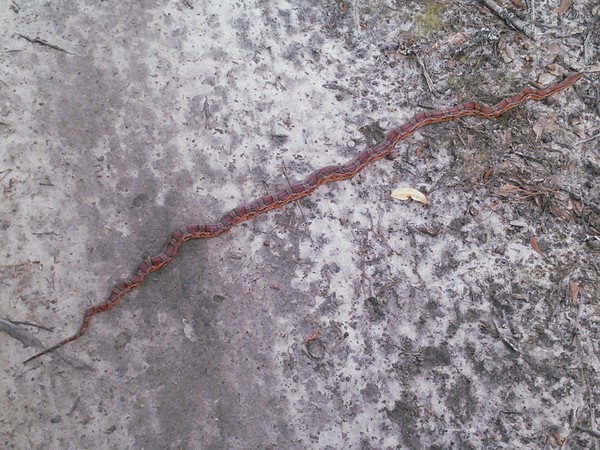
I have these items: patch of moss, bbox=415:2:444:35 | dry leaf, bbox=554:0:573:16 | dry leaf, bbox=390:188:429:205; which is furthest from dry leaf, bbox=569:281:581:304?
dry leaf, bbox=554:0:573:16

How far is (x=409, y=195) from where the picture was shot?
19.3ft

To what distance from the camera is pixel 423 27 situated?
6.65 meters

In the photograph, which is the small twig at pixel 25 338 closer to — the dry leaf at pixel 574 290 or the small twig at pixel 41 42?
the small twig at pixel 41 42

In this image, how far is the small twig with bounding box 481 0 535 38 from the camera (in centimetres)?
672

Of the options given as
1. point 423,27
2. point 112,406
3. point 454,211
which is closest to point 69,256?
point 112,406

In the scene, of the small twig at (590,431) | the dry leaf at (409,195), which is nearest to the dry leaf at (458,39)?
the dry leaf at (409,195)

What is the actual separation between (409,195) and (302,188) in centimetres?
122

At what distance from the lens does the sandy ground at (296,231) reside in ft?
16.3

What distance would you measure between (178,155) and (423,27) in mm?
3503

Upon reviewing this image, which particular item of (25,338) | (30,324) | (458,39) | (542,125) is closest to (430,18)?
(458,39)

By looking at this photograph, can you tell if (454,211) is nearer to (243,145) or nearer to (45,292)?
(243,145)

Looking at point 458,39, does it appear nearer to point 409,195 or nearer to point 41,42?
point 409,195

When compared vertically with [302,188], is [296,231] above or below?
below

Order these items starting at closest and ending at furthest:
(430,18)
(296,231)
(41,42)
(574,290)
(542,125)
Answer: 1. (574,290)
2. (296,231)
3. (41,42)
4. (542,125)
5. (430,18)
